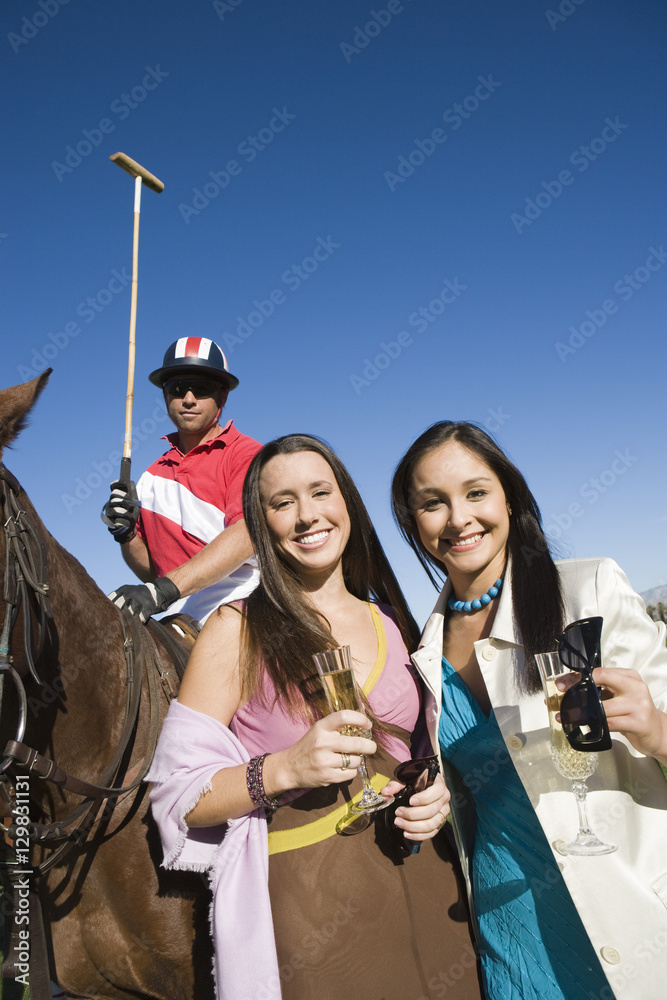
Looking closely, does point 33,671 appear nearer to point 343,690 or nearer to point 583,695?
point 343,690

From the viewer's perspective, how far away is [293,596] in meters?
2.40

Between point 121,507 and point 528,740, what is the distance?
9.48 feet

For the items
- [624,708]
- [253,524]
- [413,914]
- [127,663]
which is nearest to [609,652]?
[624,708]

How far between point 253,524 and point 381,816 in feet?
3.68

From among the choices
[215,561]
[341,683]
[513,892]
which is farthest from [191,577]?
[513,892]

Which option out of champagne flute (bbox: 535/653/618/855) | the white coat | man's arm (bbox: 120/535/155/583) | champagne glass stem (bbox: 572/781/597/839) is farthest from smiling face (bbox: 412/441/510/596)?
man's arm (bbox: 120/535/155/583)

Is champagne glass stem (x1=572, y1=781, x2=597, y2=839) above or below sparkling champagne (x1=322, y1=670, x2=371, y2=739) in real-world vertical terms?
below

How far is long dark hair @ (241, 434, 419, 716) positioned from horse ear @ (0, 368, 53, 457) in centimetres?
84

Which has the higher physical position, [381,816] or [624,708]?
[624,708]

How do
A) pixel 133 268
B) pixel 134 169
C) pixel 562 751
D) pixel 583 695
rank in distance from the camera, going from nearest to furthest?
pixel 583 695 → pixel 562 751 → pixel 133 268 → pixel 134 169

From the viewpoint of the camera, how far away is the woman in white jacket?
1775 millimetres

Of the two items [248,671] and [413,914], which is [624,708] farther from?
[248,671]

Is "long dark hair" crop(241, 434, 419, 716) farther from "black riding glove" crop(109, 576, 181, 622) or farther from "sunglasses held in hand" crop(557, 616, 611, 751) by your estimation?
"black riding glove" crop(109, 576, 181, 622)

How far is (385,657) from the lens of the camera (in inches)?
93.2
